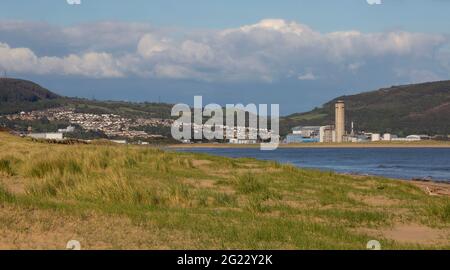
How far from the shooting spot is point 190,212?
11633mm

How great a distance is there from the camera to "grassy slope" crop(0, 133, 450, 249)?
8547 mm

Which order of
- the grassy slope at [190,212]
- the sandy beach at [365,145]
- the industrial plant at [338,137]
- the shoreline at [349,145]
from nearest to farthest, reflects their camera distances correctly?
the grassy slope at [190,212]
the shoreline at [349,145]
the sandy beach at [365,145]
the industrial plant at [338,137]

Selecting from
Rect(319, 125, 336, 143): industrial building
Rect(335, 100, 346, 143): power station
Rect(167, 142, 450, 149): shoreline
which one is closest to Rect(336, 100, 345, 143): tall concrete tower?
Rect(335, 100, 346, 143): power station

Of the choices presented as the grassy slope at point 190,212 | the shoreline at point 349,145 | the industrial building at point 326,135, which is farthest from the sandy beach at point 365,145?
the grassy slope at point 190,212

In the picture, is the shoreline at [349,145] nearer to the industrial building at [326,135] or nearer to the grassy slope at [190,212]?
the industrial building at [326,135]

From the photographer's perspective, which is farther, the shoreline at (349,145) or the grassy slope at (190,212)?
the shoreline at (349,145)

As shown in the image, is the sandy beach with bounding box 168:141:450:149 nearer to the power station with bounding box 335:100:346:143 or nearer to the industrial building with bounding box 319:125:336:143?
the industrial building with bounding box 319:125:336:143

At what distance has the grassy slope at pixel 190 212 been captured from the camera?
28.0 ft

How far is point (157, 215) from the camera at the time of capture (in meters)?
10.8

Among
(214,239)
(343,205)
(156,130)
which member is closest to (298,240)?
(214,239)

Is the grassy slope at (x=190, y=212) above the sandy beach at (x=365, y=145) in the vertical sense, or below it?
above

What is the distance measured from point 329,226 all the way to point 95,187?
537 cm

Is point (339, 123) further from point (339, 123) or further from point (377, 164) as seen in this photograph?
point (377, 164)
